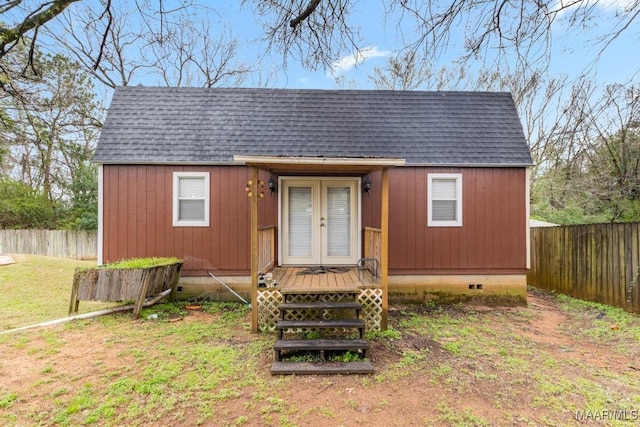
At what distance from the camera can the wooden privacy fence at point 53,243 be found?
13359 mm

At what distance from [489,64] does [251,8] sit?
8.81 ft

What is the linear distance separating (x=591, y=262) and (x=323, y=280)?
595 cm

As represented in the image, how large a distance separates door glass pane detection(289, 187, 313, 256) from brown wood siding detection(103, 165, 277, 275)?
98cm

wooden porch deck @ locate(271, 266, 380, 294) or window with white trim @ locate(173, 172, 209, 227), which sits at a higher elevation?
window with white trim @ locate(173, 172, 209, 227)

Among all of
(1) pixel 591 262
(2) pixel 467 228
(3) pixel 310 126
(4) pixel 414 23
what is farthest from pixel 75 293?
(1) pixel 591 262

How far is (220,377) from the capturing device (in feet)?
11.5

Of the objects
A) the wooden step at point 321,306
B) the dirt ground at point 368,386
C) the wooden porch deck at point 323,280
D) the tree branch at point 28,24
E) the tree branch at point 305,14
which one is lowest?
the dirt ground at point 368,386

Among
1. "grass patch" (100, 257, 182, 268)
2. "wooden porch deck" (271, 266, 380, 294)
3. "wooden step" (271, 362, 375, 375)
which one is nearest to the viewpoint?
"wooden step" (271, 362, 375, 375)

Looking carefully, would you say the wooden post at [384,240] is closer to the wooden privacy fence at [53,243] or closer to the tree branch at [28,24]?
the tree branch at [28,24]

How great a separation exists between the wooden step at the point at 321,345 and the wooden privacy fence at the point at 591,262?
5.60m

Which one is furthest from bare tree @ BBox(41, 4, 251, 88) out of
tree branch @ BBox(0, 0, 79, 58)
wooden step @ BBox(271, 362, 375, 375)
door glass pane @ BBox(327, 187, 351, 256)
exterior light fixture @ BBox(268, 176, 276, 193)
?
wooden step @ BBox(271, 362, 375, 375)

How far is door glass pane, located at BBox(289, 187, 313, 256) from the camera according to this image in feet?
23.1

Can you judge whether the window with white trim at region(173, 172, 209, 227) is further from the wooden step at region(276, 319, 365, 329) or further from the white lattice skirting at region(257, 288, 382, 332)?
the wooden step at region(276, 319, 365, 329)

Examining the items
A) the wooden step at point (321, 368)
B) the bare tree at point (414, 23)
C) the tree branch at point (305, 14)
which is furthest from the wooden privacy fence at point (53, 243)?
the tree branch at point (305, 14)
